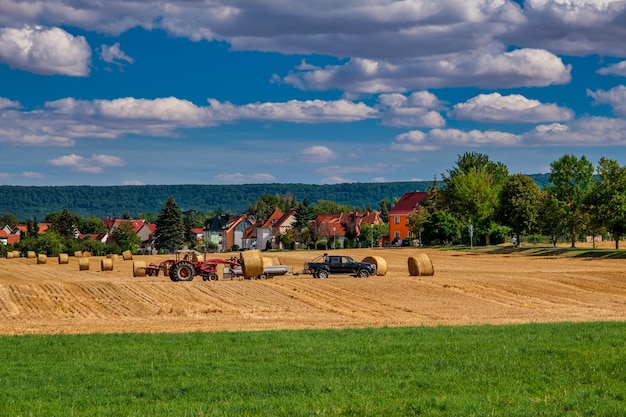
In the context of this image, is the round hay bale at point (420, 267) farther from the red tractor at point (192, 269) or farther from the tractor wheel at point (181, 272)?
the tractor wheel at point (181, 272)

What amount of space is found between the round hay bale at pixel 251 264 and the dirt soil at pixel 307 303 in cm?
79

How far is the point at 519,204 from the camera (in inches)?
3841

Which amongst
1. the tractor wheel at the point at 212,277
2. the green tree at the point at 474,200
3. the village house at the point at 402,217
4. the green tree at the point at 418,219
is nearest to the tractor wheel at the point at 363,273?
the tractor wheel at the point at 212,277

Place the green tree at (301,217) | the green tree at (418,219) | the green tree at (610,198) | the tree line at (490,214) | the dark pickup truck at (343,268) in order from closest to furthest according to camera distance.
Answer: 1. the dark pickup truck at (343,268)
2. the green tree at (610,198)
3. the tree line at (490,214)
4. the green tree at (418,219)
5. the green tree at (301,217)

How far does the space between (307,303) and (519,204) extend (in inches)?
2596

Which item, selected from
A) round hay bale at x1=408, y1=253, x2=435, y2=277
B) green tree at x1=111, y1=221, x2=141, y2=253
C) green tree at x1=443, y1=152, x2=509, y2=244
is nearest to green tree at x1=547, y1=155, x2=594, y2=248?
green tree at x1=443, y1=152, x2=509, y2=244

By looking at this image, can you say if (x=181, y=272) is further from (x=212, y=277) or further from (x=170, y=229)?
(x=170, y=229)

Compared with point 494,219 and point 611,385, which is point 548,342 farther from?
point 494,219

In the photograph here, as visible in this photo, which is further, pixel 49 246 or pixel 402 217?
pixel 402 217

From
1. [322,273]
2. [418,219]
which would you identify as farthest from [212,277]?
[418,219]

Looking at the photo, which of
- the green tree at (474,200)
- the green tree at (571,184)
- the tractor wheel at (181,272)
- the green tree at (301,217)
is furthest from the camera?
the green tree at (301,217)

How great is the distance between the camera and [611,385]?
1453 centimetres

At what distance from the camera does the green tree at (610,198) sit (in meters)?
73.2

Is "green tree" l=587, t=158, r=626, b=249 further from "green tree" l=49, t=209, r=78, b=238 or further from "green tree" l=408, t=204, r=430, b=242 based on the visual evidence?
"green tree" l=49, t=209, r=78, b=238
